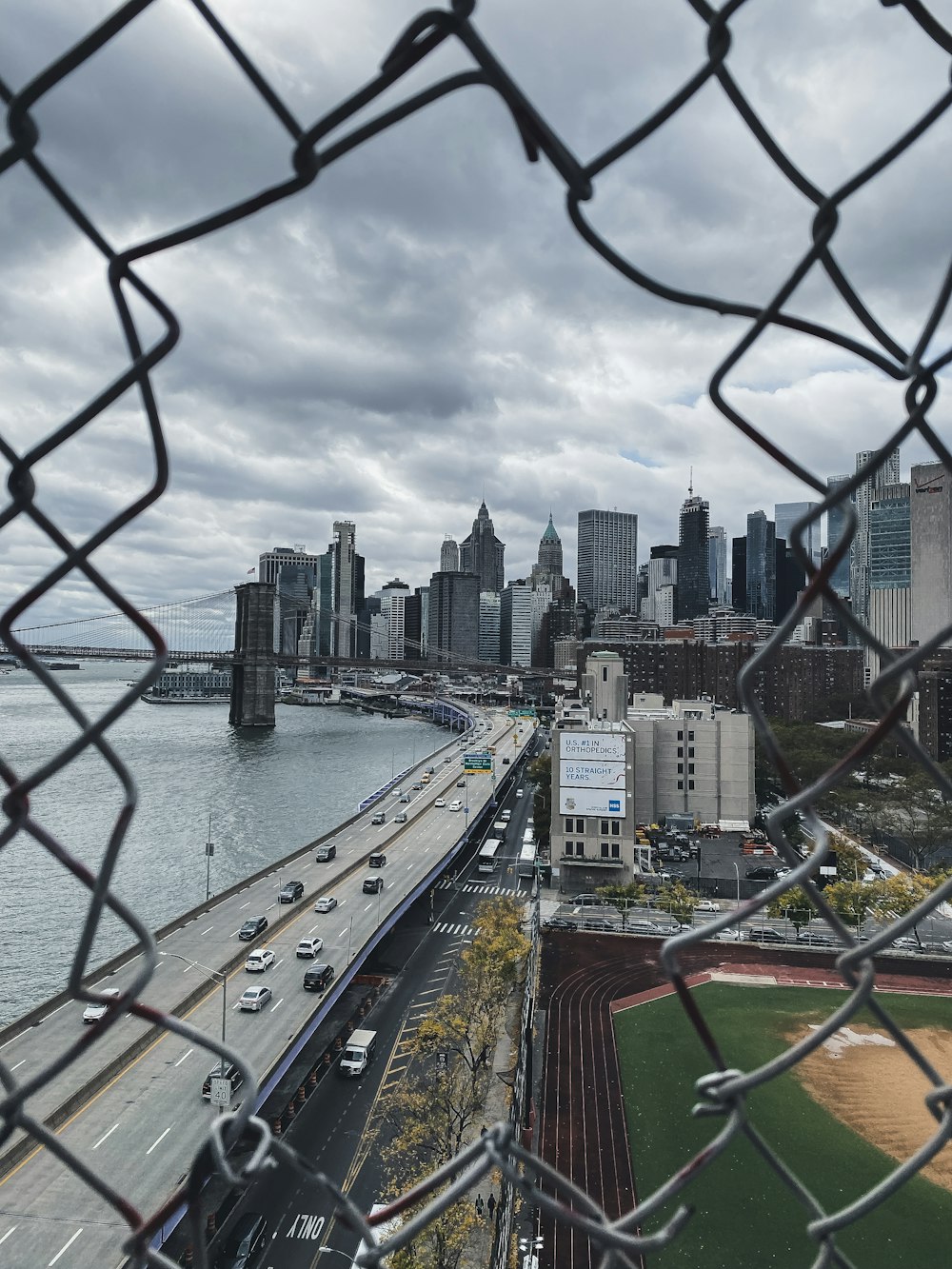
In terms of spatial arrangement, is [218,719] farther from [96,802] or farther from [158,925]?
[158,925]

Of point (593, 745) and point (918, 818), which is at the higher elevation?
point (593, 745)

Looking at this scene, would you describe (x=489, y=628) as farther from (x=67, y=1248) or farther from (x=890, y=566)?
(x=67, y=1248)

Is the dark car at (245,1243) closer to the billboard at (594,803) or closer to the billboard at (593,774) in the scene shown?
the billboard at (594,803)

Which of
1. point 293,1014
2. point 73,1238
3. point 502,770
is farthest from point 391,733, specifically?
point 73,1238

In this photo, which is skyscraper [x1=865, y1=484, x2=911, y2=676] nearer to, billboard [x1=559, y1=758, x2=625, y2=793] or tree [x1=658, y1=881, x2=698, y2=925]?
billboard [x1=559, y1=758, x2=625, y2=793]

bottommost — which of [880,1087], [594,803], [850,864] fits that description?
[880,1087]

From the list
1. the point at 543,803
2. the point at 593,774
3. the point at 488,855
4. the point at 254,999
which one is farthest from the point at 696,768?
the point at 254,999

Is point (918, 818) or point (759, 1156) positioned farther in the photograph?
point (918, 818)

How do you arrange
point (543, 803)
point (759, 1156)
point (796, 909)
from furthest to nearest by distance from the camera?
1. point (543, 803)
2. point (796, 909)
3. point (759, 1156)
